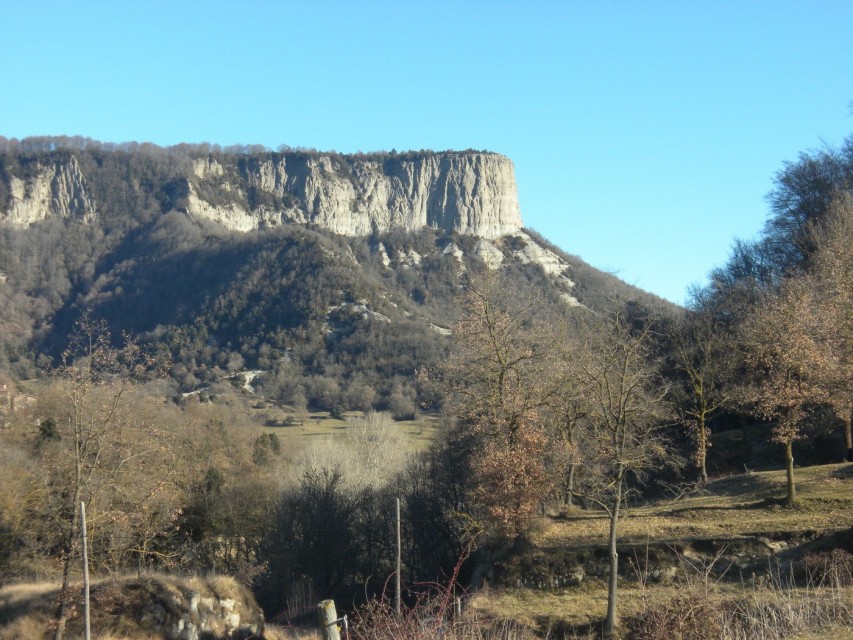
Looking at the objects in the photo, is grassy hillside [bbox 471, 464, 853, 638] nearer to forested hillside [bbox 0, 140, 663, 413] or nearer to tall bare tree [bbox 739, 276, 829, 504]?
tall bare tree [bbox 739, 276, 829, 504]

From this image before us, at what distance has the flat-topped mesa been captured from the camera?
138875 millimetres

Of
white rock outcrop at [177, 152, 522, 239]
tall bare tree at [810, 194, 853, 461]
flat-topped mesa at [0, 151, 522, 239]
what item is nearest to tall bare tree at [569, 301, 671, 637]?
tall bare tree at [810, 194, 853, 461]

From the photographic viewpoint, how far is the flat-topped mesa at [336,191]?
139m

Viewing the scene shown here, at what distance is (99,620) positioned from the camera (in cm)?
1900

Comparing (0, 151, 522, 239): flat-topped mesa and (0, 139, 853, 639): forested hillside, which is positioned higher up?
(0, 151, 522, 239): flat-topped mesa

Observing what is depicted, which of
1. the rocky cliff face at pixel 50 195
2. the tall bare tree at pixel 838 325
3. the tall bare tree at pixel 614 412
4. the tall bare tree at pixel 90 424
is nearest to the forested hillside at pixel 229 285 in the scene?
the rocky cliff face at pixel 50 195

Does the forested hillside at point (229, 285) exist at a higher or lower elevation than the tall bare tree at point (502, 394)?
higher

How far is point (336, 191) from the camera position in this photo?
6127 inches

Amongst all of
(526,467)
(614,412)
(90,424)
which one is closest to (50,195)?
(90,424)

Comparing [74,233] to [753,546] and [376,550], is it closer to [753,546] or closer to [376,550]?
[376,550]

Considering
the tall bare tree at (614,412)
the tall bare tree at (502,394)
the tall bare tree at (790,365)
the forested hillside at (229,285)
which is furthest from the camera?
the forested hillside at (229,285)

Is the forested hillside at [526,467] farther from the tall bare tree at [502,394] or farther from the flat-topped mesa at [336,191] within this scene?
the flat-topped mesa at [336,191]

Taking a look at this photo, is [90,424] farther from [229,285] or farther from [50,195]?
[50,195]

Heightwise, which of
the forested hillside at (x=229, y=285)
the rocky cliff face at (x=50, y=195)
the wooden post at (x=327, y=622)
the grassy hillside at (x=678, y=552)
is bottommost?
the grassy hillside at (x=678, y=552)
